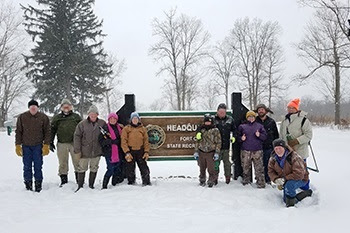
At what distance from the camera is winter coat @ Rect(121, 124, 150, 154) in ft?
21.7

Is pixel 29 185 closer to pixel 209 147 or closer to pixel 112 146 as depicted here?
pixel 112 146

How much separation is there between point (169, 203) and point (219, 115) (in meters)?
2.25

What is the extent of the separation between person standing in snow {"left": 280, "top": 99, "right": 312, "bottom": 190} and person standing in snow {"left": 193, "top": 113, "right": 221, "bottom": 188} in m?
1.43

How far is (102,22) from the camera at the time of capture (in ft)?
107

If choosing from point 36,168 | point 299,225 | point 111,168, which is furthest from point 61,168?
point 299,225

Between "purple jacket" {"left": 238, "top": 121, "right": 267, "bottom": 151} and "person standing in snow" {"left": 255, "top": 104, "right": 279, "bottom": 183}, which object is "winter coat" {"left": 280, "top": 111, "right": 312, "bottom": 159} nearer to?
Result: "person standing in snow" {"left": 255, "top": 104, "right": 279, "bottom": 183}

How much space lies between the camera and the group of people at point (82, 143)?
6449mm

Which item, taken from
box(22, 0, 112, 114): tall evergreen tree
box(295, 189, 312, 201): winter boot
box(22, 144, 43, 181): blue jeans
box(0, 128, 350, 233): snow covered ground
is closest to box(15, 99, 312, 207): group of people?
box(22, 144, 43, 181): blue jeans

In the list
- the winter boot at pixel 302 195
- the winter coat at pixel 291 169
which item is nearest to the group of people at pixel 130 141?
the winter coat at pixel 291 169

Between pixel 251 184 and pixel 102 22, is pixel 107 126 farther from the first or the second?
pixel 102 22

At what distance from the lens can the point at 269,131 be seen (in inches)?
264

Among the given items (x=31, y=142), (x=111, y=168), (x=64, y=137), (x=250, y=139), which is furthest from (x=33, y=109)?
(x=250, y=139)

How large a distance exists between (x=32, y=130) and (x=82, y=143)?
104cm

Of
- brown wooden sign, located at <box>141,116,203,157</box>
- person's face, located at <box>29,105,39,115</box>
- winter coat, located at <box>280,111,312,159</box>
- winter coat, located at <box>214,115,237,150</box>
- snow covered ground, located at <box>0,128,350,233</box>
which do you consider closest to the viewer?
snow covered ground, located at <box>0,128,350,233</box>
